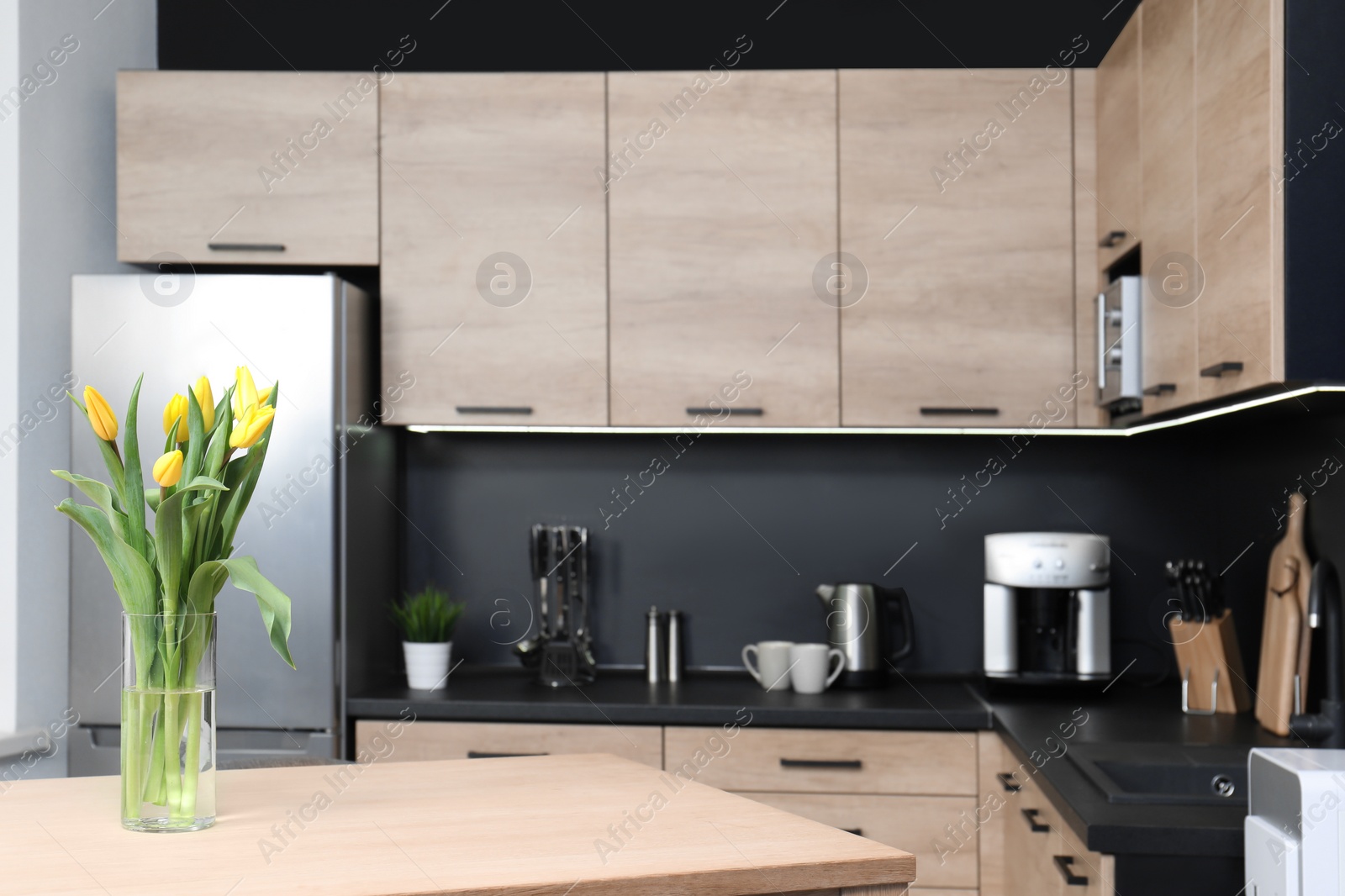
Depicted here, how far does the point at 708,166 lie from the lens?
2.74 meters

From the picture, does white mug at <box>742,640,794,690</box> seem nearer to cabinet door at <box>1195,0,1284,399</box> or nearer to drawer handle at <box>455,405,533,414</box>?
drawer handle at <box>455,405,533,414</box>

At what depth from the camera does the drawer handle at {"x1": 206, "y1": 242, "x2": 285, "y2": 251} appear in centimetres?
274

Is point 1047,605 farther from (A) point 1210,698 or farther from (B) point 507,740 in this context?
(B) point 507,740

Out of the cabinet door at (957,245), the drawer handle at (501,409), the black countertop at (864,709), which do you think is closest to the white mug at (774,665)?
the black countertop at (864,709)

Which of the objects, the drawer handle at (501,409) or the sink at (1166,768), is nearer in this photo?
the sink at (1166,768)

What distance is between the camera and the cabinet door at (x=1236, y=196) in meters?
1.67

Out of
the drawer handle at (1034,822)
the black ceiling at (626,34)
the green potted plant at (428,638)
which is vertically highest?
the black ceiling at (626,34)

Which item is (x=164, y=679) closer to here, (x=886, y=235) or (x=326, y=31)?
(x=886, y=235)

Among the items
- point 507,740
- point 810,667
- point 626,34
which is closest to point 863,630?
point 810,667

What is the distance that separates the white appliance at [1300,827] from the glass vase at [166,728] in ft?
4.08

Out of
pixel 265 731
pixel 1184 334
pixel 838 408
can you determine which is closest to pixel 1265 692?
pixel 1184 334

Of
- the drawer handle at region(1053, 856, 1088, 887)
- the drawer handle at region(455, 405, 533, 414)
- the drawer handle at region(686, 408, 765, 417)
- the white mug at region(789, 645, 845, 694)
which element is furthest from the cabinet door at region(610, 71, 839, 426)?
the drawer handle at region(1053, 856, 1088, 887)

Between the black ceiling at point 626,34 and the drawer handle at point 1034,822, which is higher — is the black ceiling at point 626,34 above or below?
above

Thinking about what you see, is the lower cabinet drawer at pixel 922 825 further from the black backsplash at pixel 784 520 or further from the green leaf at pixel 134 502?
the green leaf at pixel 134 502
